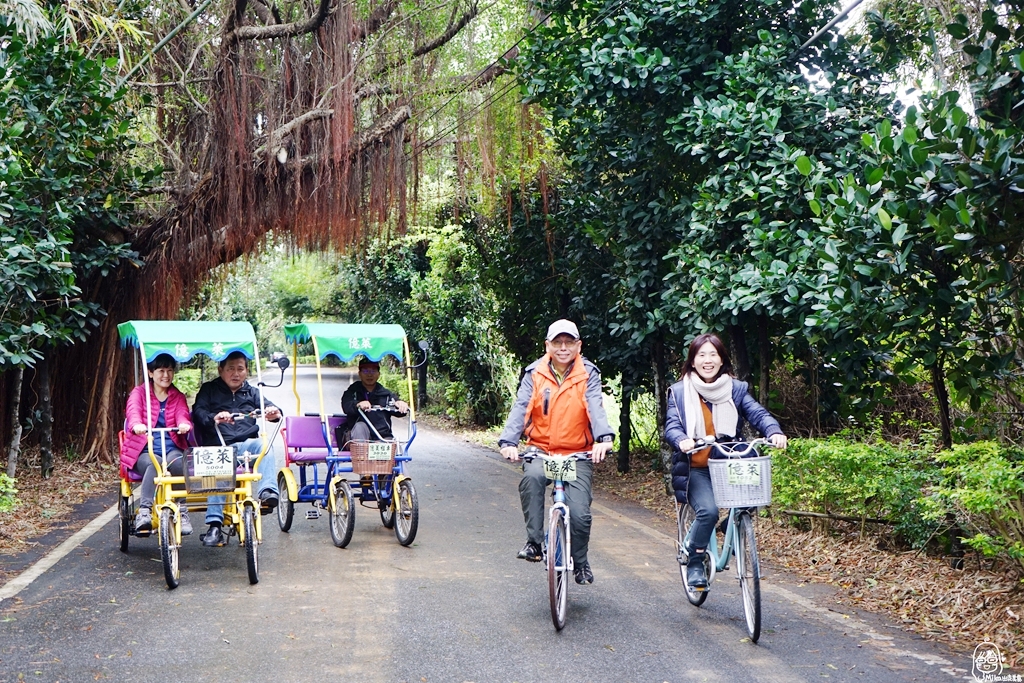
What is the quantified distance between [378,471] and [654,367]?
5475 millimetres

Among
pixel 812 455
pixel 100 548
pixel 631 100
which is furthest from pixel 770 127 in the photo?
pixel 100 548

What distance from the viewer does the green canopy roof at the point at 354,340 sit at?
10203 millimetres

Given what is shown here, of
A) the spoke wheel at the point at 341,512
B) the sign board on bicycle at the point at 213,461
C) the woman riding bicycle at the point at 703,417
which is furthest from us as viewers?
the spoke wheel at the point at 341,512

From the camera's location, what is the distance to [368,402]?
1016 centimetres

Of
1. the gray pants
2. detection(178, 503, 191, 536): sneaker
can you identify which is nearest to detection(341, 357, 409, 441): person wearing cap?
detection(178, 503, 191, 536): sneaker

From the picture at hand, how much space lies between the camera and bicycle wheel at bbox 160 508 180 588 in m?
Result: 7.60

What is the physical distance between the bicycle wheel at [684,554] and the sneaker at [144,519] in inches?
172

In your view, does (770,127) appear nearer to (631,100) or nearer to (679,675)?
(631,100)

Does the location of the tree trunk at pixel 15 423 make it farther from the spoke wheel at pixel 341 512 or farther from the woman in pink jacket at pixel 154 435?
the spoke wheel at pixel 341 512

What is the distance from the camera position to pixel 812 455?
8914 mm

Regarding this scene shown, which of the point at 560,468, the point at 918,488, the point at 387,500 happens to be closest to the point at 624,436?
the point at 387,500

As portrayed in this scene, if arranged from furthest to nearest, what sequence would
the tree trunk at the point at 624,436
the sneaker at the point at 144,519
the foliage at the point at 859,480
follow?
the tree trunk at the point at 624,436 < the sneaker at the point at 144,519 < the foliage at the point at 859,480

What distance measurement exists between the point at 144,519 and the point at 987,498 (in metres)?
6.39

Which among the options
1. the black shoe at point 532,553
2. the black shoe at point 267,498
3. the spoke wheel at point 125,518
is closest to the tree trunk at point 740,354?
the black shoe at point 532,553
